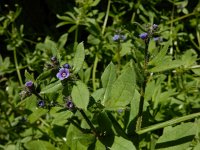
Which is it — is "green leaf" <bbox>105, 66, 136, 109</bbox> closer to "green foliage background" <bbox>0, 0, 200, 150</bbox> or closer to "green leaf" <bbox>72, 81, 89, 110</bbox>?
"green foliage background" <bbox>0, 0, 200, 150</bbox>

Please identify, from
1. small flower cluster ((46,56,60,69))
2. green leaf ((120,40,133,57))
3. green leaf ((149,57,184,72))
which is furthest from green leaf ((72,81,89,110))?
green leaf ((120,40,133,57))

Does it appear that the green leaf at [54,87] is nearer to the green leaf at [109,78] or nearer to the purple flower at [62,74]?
the purple flower at [62,74]

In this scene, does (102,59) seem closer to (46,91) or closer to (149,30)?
(149,30)

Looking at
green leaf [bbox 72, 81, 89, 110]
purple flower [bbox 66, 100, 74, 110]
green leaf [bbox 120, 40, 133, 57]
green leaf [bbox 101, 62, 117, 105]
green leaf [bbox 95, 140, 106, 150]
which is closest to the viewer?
green leaf [bbox 72, 81, 89, 110]

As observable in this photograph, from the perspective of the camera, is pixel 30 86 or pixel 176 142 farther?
pixel 176 142

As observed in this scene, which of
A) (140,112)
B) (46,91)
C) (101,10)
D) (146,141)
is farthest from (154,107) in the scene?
(101,10)

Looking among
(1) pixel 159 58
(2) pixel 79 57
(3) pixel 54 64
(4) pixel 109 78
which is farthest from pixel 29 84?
(1) pixel 159 58

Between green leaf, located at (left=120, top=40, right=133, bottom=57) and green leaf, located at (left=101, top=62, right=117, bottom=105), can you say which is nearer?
green leaf, located at (left=101, top=62, right=117, bottom=105)

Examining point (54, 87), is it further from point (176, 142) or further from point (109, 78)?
point (176, 142)
